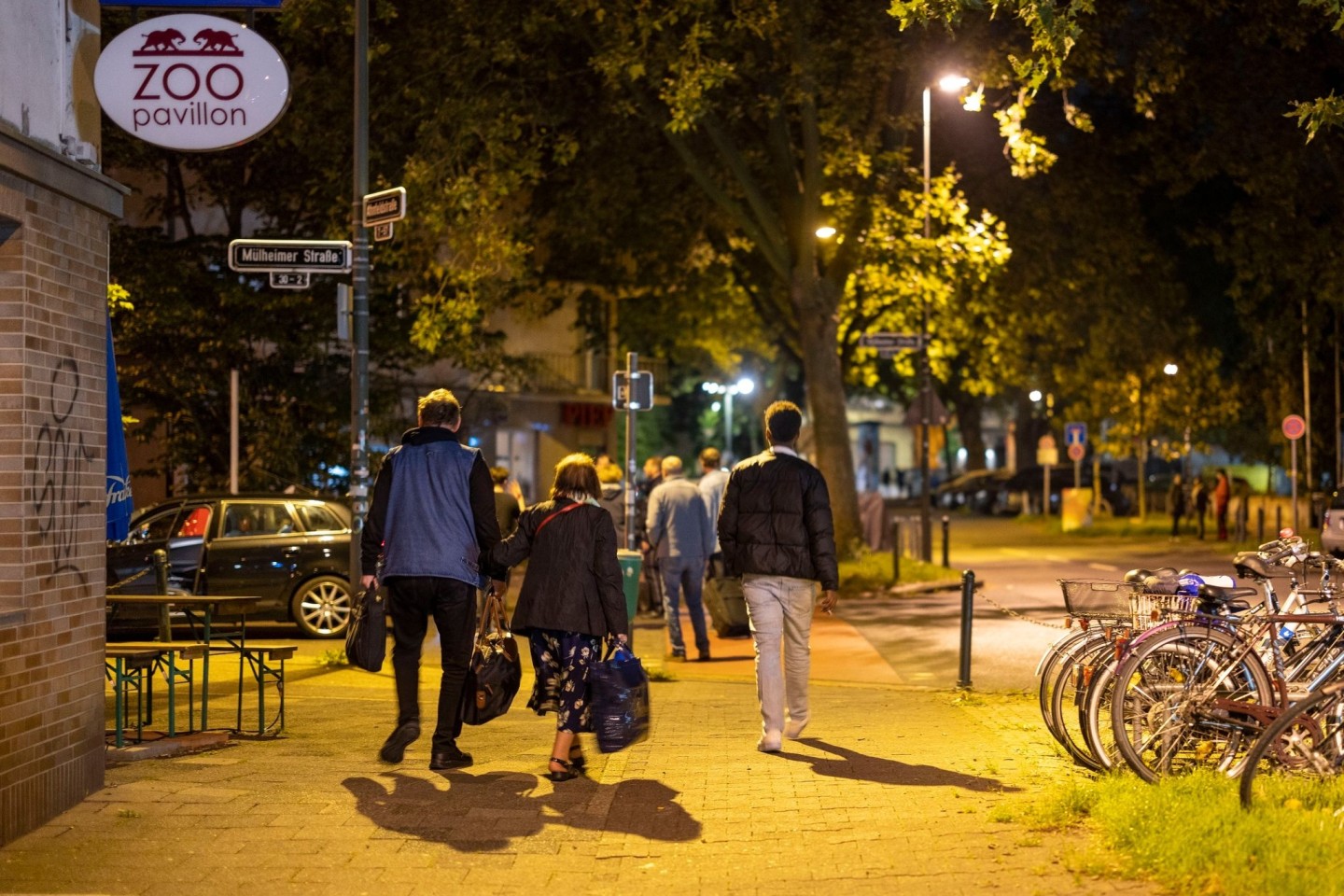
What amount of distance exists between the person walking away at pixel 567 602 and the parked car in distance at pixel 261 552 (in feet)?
29.6

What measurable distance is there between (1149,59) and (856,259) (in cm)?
487

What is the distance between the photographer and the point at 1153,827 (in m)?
6.38

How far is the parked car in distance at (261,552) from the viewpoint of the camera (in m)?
17.1

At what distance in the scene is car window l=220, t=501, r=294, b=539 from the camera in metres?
17.4

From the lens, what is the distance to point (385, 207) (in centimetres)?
1377

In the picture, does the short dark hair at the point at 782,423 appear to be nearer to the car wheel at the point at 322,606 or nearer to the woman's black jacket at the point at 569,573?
the woman's black jacket at the point at 569,573

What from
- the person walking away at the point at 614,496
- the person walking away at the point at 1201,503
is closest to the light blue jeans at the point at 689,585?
the person walking away at the point at 614,496

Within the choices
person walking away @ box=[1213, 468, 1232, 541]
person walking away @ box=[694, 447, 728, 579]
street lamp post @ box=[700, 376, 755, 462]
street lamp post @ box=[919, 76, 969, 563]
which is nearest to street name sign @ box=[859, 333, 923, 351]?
street lamp post @ box=[919, 76, 969, 563]

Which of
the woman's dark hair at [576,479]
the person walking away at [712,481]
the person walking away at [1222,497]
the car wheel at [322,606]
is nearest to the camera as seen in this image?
the woman's dark hair at [576,479]

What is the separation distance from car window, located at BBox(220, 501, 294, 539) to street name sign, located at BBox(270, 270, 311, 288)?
431cm

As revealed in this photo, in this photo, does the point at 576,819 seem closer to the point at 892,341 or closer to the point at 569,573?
the point at 569,573

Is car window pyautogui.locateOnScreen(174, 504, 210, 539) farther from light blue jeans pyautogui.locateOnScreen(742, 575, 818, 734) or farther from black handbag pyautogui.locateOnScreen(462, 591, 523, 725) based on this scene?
black handbag pyautogui.locateOnScreen(462, 591, 523, 725)

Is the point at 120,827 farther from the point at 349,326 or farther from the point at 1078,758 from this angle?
the point at 349,326

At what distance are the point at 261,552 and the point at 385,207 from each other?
5019 mm
